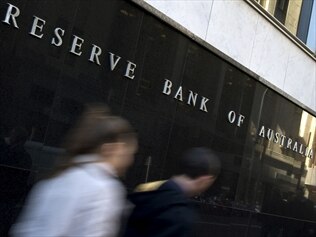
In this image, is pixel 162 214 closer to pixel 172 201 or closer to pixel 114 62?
pixel 172 201

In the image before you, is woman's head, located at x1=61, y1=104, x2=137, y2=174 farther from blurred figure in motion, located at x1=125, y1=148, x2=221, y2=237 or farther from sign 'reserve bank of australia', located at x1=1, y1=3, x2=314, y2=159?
sign 'reserve bank of australia', located at x1=1, y1=3, x2=314, y2=159

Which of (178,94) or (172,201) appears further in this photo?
(178,94)

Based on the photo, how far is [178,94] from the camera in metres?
9.20

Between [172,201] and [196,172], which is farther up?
[196,172]

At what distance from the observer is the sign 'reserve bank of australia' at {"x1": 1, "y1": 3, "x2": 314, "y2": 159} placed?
21.4 ft

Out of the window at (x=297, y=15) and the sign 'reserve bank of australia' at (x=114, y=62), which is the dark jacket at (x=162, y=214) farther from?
the window at (x=297, y=15)

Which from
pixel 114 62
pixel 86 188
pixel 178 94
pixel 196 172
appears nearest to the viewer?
pixel 86 188

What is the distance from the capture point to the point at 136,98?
27.2 ft

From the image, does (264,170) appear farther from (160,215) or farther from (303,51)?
(160,215)

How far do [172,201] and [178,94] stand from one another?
253 inches

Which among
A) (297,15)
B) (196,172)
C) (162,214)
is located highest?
(297,15)

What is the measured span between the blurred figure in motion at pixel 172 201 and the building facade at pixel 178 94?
156 inches

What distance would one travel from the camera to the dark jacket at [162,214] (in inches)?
108

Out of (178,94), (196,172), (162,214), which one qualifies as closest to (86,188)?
(162,214)
